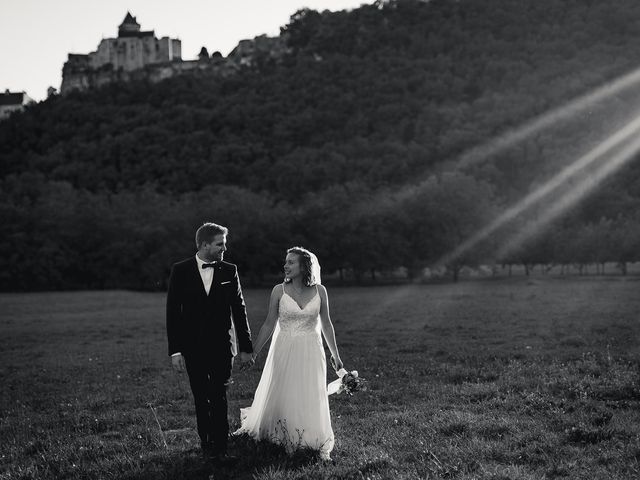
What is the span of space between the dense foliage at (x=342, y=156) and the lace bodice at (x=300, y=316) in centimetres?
7084

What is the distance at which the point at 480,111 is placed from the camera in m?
142

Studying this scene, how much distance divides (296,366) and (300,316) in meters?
0.71

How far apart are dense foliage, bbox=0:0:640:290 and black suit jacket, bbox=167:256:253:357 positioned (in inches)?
2818

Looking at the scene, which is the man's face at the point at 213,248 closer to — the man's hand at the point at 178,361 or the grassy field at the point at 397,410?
the man's hand at the point at 178,361

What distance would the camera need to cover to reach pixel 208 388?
8.88m

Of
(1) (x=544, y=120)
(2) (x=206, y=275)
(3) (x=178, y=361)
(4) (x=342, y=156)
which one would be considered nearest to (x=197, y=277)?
(2) (x=206, y=275)

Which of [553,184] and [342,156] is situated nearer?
[553,184]

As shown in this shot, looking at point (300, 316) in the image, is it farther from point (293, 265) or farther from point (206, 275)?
→ point (206, 275)

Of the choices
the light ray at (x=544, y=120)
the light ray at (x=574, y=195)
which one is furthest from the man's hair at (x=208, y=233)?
the light ray at (x=544, y=120)

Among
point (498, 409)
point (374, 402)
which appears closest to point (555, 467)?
point (498, 409)

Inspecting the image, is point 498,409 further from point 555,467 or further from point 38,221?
point 38,221

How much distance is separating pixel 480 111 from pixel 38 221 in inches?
3675

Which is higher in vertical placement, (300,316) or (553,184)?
(553,184)

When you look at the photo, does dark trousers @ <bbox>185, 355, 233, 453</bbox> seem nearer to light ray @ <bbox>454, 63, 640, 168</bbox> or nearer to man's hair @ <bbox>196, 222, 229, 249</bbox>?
man's hair @ <bbox>196, 222, 229, 249</bbox>
